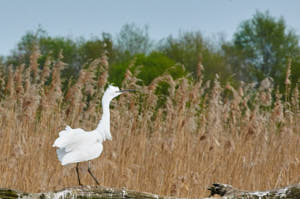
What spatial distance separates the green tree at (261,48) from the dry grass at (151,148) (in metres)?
24.4

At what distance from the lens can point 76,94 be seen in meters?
4.93

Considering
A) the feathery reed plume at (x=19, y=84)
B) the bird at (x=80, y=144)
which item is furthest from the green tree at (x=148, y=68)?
the bird at (x=80, y=144)

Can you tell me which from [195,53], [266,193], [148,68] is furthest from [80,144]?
[195,53]

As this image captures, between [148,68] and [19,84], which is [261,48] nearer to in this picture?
[148,68]

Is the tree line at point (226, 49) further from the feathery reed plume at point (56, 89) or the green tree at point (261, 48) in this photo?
the feathery reed plume at point (56, 89)

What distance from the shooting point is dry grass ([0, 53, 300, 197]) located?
4.46m

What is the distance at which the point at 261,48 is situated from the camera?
102 feet

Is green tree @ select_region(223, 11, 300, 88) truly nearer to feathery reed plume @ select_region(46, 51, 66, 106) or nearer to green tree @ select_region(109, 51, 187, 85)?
green tree @ select_region(109, 51, 187, 85)

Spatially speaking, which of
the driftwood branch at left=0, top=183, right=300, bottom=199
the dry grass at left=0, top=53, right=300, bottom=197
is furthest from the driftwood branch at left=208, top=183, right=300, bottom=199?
the dry grass at left=0, top=53, right=300, bottom=197

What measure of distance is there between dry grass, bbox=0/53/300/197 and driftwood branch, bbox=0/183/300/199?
1.40m

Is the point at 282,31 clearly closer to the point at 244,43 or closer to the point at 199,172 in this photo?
the point at 244,43

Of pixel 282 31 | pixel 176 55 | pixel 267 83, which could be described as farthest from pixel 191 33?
pixel 267 83

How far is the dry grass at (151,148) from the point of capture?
4.46 m

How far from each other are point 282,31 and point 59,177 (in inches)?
1129
